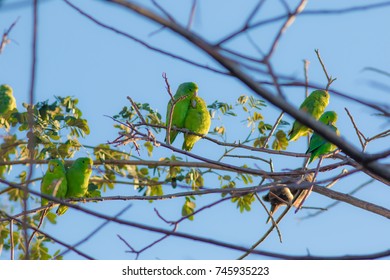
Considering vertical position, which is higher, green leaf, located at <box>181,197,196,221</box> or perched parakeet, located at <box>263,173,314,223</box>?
green leaf, located at <box>181,197,196,221</box>

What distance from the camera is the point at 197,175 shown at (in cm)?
540

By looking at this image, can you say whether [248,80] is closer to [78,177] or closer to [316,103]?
[78,177]

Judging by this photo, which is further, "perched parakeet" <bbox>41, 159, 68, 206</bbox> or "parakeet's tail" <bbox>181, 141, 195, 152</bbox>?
"parakeet's tail" <bbox>181, 141, 195, 152</bbox>

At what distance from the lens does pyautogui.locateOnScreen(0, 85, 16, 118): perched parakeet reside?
5.52 meters

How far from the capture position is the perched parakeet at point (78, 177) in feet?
17.2

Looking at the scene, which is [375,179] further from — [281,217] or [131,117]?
[131,117]

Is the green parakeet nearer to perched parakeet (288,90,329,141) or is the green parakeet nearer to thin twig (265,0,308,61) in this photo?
perched parakeet (288,90,329,141)

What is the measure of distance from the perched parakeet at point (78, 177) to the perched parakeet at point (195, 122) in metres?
0.76

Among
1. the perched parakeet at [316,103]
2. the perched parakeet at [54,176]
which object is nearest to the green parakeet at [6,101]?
the perched parakeet at [54,176]

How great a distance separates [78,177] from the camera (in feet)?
17.3

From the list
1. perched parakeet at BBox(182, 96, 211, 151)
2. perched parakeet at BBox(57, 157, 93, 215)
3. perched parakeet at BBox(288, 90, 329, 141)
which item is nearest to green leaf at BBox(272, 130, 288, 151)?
perched parakeet at BBox(288, 90, 329, 141)

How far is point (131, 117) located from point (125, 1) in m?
4.19

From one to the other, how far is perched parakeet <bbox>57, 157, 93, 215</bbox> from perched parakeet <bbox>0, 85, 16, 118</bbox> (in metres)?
0.64

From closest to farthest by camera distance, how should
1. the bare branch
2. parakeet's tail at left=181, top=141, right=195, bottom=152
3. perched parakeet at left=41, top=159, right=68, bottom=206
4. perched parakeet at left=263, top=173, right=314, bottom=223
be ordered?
the bare branch, perched parakeet at left=263, top=173, right=314, bottom=223, perched parakeet at left=41, top=159, right=68, bottom=206, parakeet's tail at left=181, top=141, right=195, bottom=152
